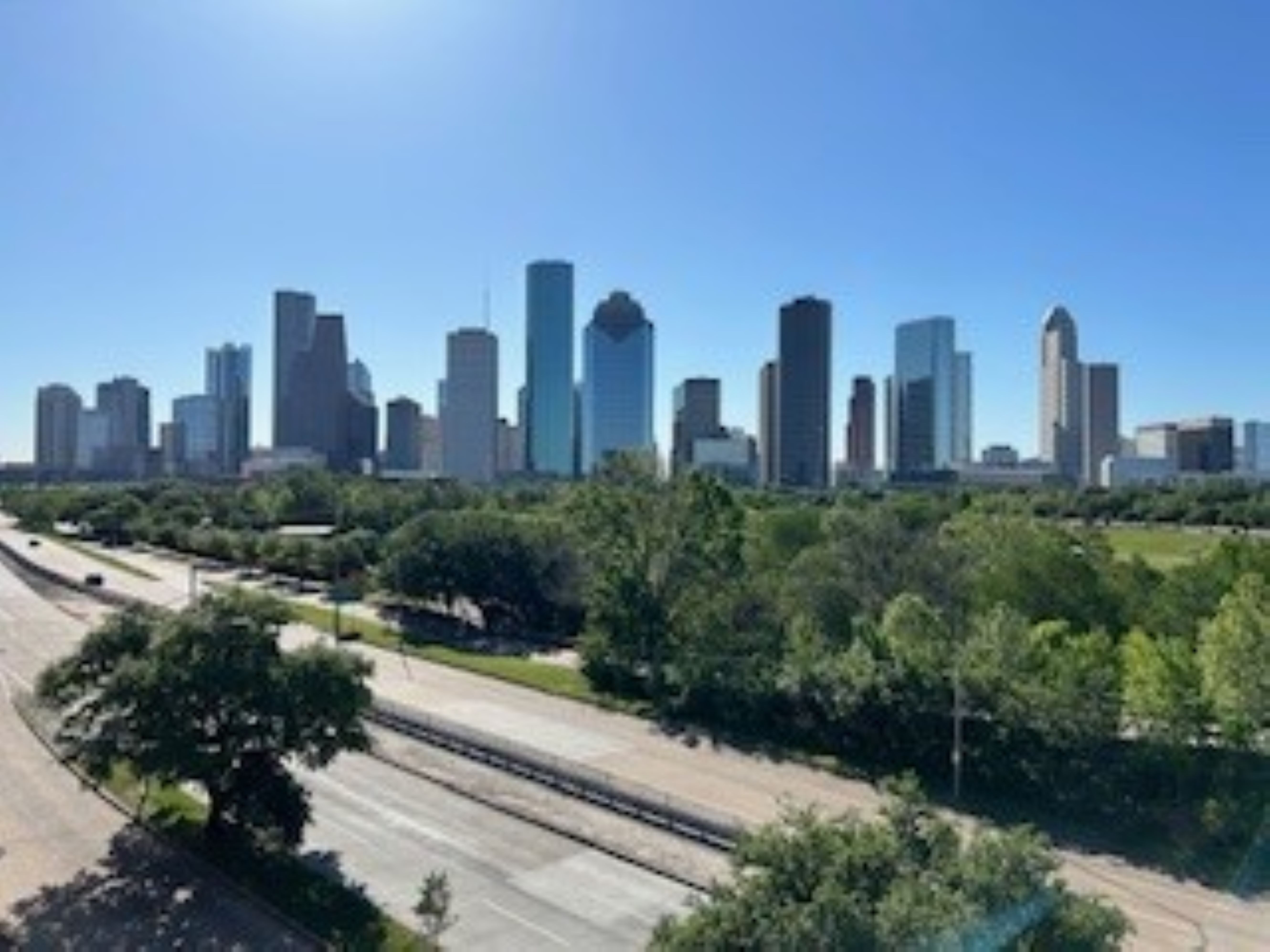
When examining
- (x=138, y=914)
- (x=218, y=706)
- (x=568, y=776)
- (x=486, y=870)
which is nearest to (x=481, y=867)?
(x=486, y=870)

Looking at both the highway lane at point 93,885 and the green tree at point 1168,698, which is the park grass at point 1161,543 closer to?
the green tree at point 1168,698

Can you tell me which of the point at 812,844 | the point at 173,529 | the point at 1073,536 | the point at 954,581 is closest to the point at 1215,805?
the point at 812,844

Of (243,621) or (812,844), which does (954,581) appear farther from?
(812,844)

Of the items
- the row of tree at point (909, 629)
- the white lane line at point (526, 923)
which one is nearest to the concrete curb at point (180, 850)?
the white lane line at point (526, 923)

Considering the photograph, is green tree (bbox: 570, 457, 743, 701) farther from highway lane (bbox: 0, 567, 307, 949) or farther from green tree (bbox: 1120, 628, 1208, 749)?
highway lane (bbox: 0, 567, 307, 949)

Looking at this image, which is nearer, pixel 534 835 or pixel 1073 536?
pixel 534 835

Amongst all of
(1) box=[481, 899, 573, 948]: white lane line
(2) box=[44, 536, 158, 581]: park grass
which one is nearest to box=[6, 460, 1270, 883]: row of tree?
(1) box=[481, 899, 573, 948]: white lane line

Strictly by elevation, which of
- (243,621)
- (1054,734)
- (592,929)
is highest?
(243,621)
